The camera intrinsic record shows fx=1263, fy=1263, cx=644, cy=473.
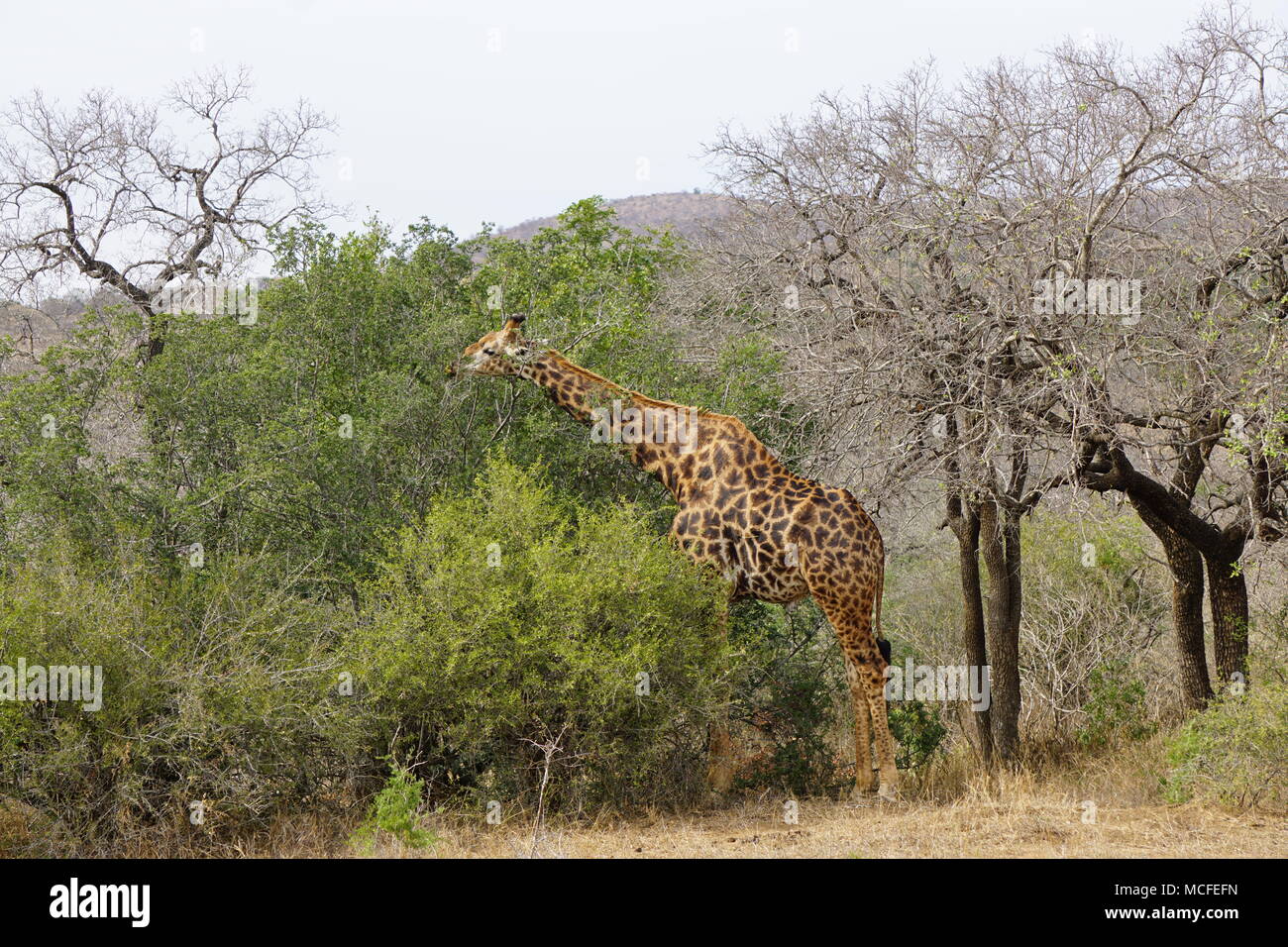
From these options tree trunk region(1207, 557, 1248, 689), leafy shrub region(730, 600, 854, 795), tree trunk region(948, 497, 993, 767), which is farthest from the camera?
tree trunk region(948, 497, 993, 767)

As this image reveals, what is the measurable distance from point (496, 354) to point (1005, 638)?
6.23m

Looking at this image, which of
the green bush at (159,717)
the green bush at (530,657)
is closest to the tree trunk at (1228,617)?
the green bush at (530,657)

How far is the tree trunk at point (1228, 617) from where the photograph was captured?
1330 centimetres

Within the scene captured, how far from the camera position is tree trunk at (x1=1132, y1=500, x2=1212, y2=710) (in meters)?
13.8

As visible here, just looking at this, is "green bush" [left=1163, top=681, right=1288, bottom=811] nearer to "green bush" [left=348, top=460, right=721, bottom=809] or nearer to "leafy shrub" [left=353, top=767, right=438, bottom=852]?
"green bush" [left=348, top=460, right=721, bottom=809]

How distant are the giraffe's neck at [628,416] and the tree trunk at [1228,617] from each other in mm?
5859

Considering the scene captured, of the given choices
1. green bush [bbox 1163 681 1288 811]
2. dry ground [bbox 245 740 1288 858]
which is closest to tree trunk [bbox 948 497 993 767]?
dry ground [bbox 245 740 1288 858]

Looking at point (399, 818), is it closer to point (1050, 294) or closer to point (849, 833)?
point (849, 833)

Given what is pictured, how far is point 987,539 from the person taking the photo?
13.2m

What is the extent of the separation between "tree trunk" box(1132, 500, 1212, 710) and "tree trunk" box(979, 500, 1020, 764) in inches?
64.2

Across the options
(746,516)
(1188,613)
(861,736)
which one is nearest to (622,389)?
(746,516)

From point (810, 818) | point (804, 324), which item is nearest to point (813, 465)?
point (804, 324)

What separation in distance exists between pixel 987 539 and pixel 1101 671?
14.6 feet
